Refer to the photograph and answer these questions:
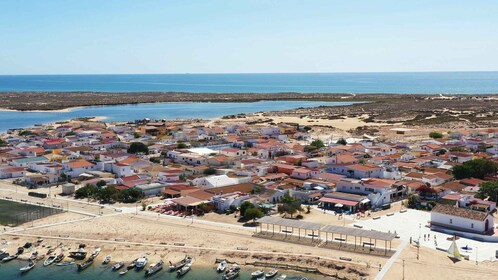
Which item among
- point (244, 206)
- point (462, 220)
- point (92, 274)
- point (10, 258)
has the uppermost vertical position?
point (462, 220)

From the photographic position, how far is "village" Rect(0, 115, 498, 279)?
110 ft

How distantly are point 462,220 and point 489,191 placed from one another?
28.9 feet

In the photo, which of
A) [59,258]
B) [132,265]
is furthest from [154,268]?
[59,258]

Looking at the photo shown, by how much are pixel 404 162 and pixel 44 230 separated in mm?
40673

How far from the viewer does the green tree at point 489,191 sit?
4228 cm

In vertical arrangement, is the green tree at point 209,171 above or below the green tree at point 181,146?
below

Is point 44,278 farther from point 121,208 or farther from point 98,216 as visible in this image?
point 121,208

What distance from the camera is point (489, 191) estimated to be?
4244 cm

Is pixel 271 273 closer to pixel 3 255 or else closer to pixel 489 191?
pixel 3 255

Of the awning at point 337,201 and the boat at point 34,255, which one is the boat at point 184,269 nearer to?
the boat at point 34,255

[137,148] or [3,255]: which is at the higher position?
[137,148]

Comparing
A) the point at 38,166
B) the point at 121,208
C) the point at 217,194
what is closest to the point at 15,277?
the point at 121,208

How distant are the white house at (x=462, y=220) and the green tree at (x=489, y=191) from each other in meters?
7.16

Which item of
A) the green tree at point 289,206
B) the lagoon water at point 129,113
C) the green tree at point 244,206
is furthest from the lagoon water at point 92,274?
the lagoon water at point 129,113
